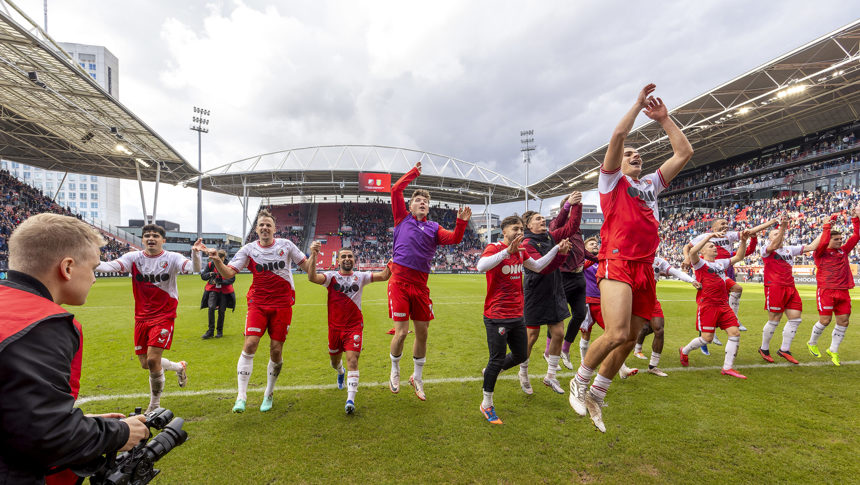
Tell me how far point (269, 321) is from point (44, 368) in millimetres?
3492

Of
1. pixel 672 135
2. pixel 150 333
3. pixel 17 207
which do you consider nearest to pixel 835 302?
pixel 672 135

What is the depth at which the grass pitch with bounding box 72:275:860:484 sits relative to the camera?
9.28 ft

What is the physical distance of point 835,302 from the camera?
6.00 meters

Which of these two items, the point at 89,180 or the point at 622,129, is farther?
the point at 89,180

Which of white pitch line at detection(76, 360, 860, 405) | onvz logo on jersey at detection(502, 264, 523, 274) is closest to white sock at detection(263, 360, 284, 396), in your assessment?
white pitch line at detection(76, 360, 860, 405)

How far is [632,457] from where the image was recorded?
3.03 m

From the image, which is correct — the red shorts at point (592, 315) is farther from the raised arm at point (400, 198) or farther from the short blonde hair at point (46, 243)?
the short blonde hair at point (46, 243)

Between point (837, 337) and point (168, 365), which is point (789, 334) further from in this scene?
point (168, 365)

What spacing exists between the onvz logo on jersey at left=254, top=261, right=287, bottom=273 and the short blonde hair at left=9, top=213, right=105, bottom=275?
2.98 m

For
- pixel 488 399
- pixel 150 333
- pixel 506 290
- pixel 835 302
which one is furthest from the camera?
pixel 835 302

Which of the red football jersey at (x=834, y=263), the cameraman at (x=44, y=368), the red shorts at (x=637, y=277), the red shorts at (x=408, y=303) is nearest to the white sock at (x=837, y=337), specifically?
the red football jersey at (x=834, y=263)

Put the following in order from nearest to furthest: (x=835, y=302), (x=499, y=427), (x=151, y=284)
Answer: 1. (x=499, y=427)
2. (x=151, y=284)
3. (x=835, y=302)

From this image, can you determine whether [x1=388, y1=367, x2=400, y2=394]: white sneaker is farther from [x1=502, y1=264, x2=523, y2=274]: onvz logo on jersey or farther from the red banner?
the red banner

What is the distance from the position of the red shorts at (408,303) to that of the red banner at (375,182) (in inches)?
1546
